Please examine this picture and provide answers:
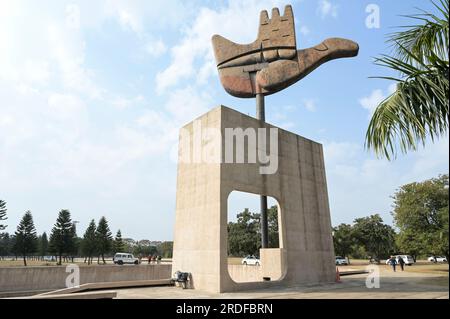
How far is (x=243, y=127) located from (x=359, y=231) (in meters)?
52.3

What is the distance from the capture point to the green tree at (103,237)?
6275cm

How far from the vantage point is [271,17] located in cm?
1878

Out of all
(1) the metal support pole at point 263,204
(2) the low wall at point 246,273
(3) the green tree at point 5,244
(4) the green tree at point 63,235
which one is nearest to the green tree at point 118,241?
(4) the green tree at point 63,235

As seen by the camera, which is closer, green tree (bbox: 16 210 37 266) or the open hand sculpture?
the open hand sculpture

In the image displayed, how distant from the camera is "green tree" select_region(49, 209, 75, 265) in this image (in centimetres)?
5712

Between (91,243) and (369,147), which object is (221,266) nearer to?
(369,147)

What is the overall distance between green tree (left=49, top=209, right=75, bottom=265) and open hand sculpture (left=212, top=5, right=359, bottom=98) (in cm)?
5135

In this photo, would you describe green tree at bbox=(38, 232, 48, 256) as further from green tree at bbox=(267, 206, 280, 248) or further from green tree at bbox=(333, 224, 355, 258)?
green tree at bbox=(333, 224, 355, 258)

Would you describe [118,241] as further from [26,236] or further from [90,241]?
[26,236]

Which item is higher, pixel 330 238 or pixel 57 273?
pixel 330 238
